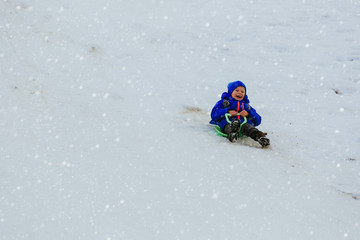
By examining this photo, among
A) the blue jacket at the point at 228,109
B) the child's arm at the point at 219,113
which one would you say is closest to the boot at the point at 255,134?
the blue jacket at the point at 228,109

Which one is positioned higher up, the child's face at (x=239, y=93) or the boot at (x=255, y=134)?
the child's face at (x=239, y=93)

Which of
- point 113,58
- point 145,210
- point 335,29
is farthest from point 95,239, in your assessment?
point 335,29

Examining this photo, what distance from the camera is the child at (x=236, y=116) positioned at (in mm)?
6258

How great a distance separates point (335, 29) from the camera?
1171cm

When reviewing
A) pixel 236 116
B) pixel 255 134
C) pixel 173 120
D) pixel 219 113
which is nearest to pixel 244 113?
pixel 236 116

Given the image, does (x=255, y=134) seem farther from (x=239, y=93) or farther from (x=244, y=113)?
(x=239, y=93)

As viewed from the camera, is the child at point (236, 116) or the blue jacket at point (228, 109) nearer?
the child at point (236, 116)

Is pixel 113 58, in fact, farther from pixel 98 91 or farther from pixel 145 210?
pixel 145 210

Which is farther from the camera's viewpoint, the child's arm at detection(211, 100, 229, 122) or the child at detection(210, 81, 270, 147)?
the child's arm at detection(211, 100, 229, 122)

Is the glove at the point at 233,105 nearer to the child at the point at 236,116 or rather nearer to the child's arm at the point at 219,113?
the child at the point at 236,116

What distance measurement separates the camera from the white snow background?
13.3ft

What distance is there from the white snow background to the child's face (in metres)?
0.66

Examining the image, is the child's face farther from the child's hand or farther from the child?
the child's hand

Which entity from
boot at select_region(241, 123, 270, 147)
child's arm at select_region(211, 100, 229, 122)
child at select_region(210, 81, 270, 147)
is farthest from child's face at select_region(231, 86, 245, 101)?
boot at select_region(241, 123, 270, 147)
